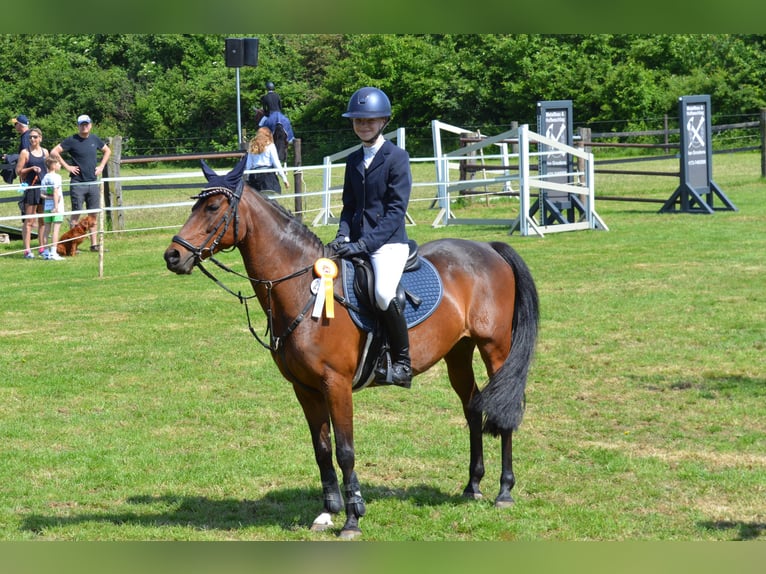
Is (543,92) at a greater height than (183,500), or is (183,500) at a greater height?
(543,92)

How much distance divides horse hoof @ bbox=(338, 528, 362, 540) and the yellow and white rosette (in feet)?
3.83

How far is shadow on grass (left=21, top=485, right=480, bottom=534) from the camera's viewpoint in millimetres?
5664

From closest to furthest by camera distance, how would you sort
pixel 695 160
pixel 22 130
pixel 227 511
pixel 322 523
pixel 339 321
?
pixel 339 321 < pixel 322 523 < pixel 227 511 < pixel 22 130 < pixel 695 160

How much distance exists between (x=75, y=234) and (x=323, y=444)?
1273 cm

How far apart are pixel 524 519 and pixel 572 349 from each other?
174 inches

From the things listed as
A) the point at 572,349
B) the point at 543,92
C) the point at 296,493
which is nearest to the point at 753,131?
the point at 543,92

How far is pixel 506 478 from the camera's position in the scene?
5969 mm

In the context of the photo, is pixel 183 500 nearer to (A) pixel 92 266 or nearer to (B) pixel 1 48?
(A) pixel 92 266

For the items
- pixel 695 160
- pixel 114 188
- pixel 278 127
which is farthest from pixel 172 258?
pixel 695 160

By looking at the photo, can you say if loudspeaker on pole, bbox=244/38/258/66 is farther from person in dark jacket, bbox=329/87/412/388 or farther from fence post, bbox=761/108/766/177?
person in dark jacket, bbox=329/87/412/388

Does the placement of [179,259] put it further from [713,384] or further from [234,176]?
[713,384]

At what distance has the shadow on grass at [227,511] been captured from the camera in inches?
223

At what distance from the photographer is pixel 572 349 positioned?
32.3ft

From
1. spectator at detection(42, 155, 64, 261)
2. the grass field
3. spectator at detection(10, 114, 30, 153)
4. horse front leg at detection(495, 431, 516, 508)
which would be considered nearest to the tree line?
spectator at detection(10, 114, 30, 153)
